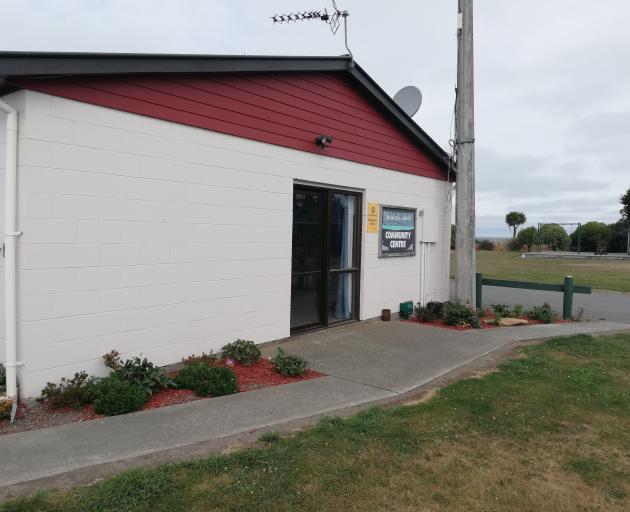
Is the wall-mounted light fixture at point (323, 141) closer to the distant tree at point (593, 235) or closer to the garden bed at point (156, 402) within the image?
the garden bed at point (156, 402)

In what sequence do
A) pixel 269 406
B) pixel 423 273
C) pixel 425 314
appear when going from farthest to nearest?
pixel 423 273 → pixel 425 314 → pixel 269 406

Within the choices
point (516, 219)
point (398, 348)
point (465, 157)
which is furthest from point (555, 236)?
point (398, 348)

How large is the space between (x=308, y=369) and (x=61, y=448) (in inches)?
114

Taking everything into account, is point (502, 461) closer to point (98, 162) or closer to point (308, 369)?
point (308, 369)

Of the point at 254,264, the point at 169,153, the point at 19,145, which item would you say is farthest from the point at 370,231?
the point at 19,145

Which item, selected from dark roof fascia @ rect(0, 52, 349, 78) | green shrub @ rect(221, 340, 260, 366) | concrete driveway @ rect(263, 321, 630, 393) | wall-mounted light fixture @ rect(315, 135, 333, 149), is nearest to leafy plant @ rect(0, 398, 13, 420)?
green shrub @ rect(221, 340, 260, 366)

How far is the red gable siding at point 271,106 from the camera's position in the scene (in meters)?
4.99

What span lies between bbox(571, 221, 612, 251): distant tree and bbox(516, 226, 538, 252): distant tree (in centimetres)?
296

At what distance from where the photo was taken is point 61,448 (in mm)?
3514

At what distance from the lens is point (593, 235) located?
39.1 metres

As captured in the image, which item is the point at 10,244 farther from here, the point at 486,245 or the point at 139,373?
the point at 486,245

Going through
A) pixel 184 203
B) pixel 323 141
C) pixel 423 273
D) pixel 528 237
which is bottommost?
pixel 423 273

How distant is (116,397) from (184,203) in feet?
7.79

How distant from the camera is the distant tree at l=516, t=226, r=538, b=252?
4122 centimetres
